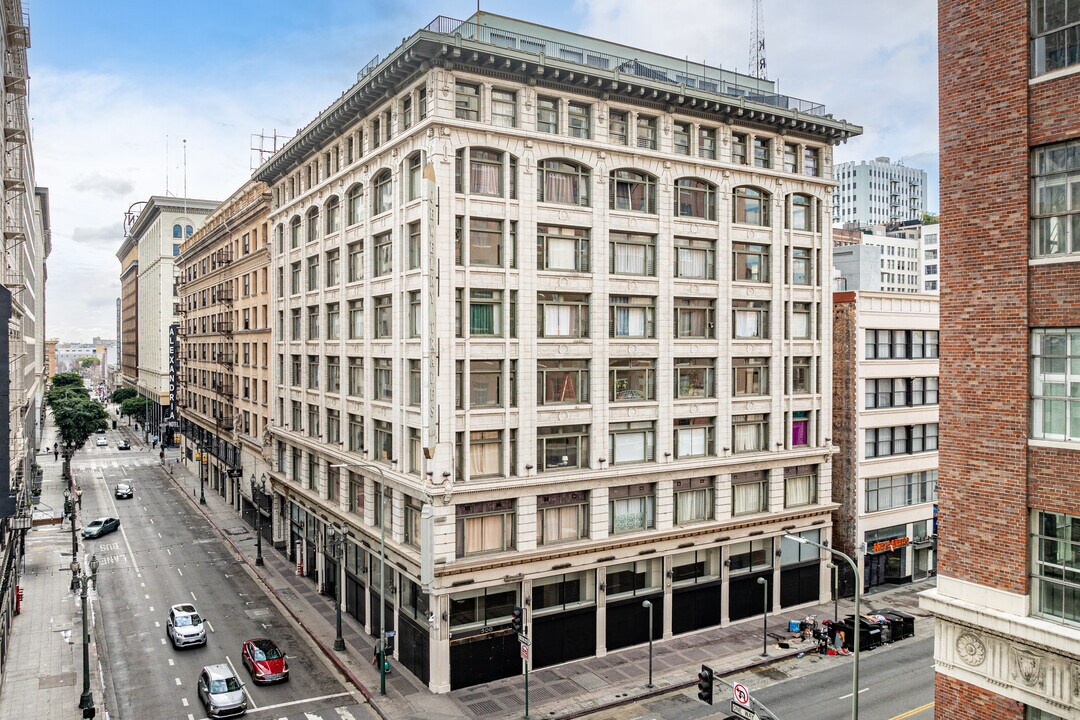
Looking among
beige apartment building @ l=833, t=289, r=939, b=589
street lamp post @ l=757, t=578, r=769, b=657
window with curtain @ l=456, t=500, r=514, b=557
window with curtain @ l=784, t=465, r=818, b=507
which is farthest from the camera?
beige apartment building @ l=833, t=289, r=939, b=589

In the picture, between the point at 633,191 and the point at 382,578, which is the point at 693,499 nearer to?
the point at 633,191

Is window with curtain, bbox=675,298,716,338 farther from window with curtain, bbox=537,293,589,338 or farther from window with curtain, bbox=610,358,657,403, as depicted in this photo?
window with curtain, bbox=537,293,589,338

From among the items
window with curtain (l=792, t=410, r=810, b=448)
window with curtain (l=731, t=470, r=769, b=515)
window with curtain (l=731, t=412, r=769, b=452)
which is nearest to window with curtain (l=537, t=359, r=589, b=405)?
window with curtain (l=731, t=412, r=769, b=452)

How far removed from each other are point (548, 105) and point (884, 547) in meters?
32.1

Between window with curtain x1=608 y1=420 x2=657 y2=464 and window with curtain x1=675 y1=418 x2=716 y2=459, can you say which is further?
window with curtain x1=675 y1=418 x2=716 y2=459

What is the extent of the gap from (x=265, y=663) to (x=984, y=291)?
3104cm

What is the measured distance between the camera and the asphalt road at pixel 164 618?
1246 inches

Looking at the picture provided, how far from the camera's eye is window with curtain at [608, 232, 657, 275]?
35.8m

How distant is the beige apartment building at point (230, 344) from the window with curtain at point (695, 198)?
32974 millimetres

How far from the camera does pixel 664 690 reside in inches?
1252

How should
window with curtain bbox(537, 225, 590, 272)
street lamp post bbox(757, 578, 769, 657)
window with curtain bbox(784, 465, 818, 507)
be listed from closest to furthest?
window with curtain bbox(537, 225, 590, 272) → street lamp post bbox(757, 578, 769, 657) → window with curtain bbox(784, 465, 818, 507)

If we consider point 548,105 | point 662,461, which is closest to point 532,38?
point 548,105

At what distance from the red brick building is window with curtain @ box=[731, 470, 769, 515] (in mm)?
22329

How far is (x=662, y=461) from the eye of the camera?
120ft
